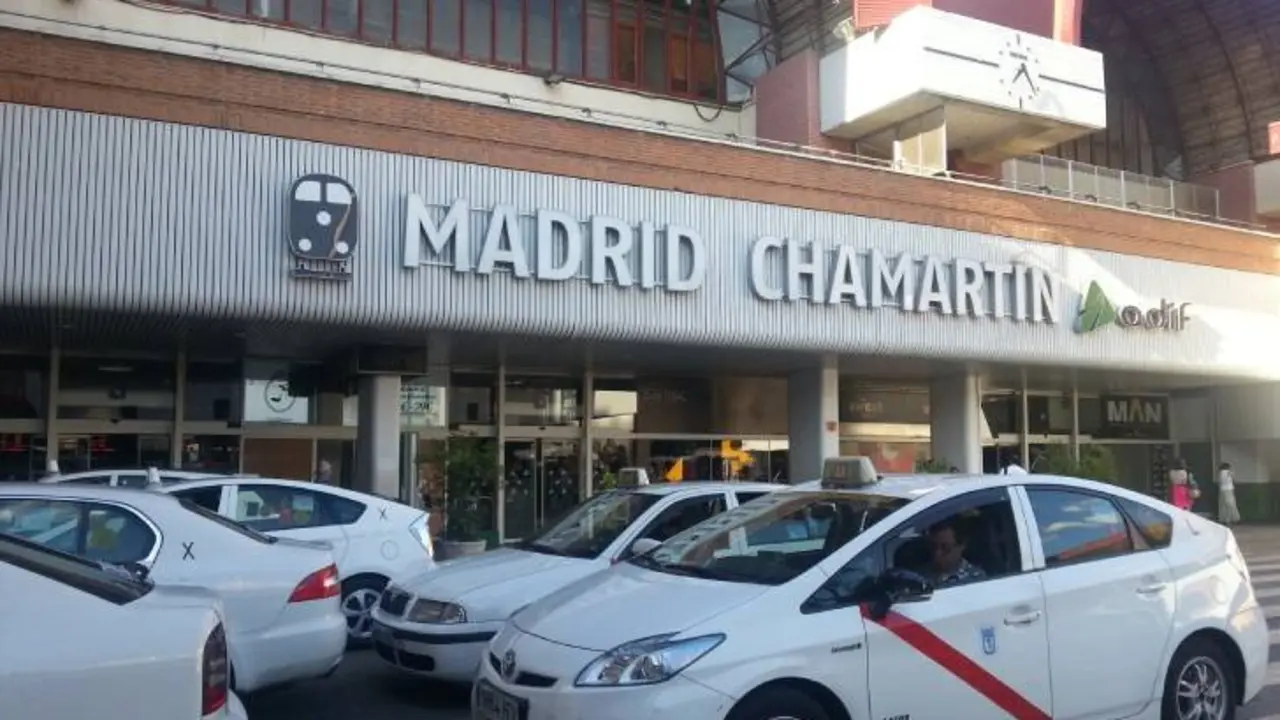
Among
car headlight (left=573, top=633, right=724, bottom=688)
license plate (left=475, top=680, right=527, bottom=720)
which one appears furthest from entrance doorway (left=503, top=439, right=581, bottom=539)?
car headlight (left=573, top=633, right=724, bottom=688)

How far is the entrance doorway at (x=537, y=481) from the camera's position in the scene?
844 inches

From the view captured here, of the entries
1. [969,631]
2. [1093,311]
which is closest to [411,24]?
[1093,311]

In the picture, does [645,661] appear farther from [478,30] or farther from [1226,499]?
[1226,499]

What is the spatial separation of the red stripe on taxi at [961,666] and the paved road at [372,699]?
2254 millimetres

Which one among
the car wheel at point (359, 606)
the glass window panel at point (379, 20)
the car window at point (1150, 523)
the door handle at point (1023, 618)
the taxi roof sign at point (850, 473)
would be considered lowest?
the car wheel at point (359, 606)

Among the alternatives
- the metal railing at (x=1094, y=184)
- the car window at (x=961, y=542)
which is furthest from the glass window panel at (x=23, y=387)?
the metal railing at (x=1094, y=184)

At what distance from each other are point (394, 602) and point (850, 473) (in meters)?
3.56

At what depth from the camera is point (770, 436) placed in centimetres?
2436

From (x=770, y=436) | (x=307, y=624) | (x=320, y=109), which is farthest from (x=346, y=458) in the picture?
(x=307, y=624)

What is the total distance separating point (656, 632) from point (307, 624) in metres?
3.06

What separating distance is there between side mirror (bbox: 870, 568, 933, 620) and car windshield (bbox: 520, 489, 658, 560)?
3.34 meters

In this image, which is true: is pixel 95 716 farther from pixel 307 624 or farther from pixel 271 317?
pixel 271 317

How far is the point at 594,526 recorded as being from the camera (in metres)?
8.91

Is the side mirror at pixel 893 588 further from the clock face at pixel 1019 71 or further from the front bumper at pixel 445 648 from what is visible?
the clock face at pixel 1019 71
